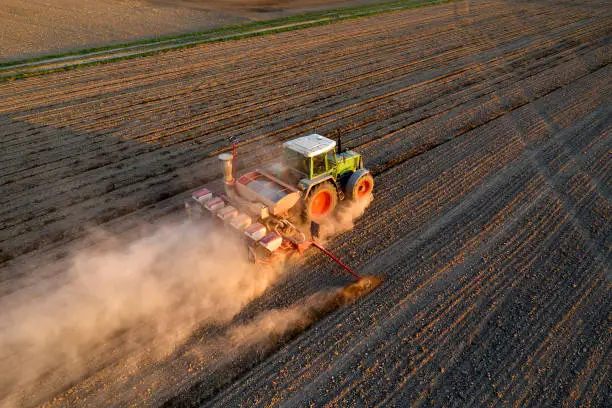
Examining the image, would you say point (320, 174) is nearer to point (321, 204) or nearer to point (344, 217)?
point (321, 204)

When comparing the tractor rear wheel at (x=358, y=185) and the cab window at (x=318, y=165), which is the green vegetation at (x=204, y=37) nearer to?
the cab window at (x=318, y=165)

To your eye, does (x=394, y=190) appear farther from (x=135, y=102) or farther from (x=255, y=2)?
(x=255, y=2)

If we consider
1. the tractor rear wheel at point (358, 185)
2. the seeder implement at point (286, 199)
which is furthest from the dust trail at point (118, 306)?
the tractor rear wheel at point (358, 185)

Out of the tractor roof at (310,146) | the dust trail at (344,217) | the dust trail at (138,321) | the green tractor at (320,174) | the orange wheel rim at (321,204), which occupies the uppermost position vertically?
the tractor roof at (310,146)

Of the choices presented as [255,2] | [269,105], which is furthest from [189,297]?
[255,2]

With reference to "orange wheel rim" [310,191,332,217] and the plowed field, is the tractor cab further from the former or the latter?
the plowed field

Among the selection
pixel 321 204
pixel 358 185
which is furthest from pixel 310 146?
pixel 358 185

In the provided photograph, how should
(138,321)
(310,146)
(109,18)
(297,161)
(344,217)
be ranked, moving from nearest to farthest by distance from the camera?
(138,321)
(310,146)
(297,161)
(344,217)
(109,18)
